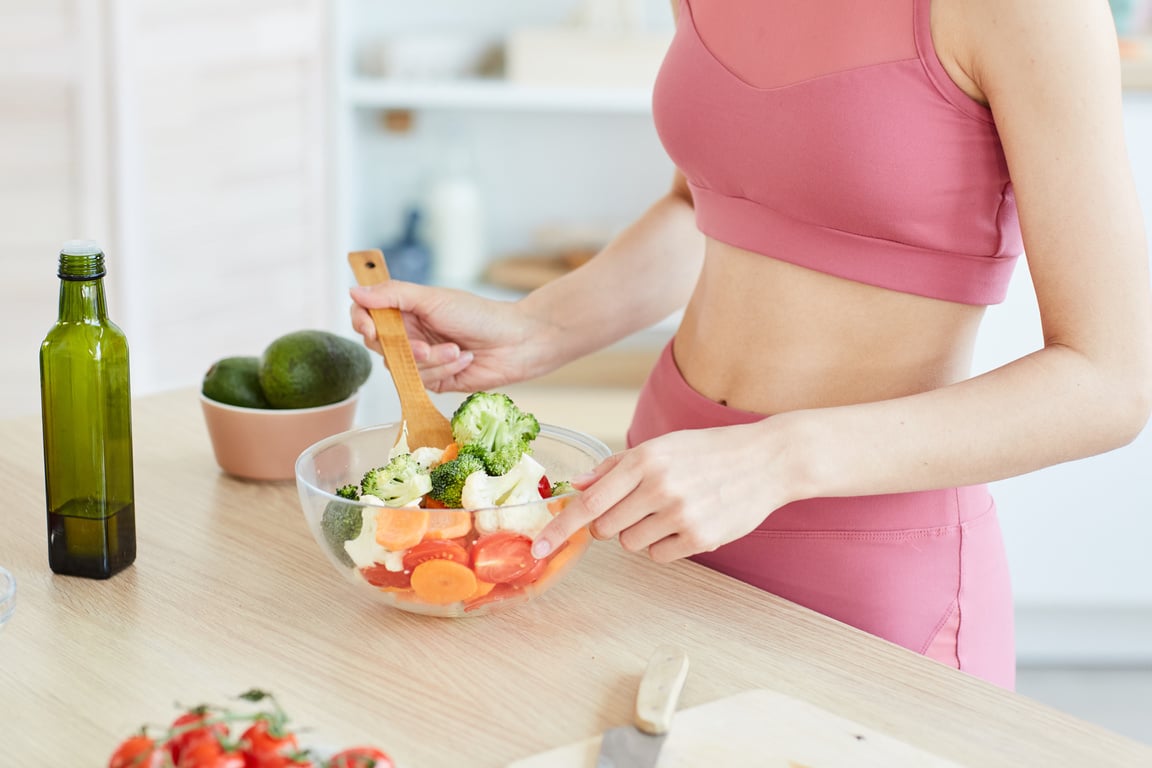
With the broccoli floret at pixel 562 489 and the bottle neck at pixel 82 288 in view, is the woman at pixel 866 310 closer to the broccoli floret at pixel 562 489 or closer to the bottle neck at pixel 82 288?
A: the broccoli floret at pixel 562 489

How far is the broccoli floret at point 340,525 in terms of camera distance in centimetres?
97

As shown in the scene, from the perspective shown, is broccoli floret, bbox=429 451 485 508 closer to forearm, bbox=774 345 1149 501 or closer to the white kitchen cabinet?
forearm, bbox=774 345 1149 501

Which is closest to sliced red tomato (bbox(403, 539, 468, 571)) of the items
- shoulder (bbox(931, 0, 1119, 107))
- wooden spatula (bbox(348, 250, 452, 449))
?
wooden spatula (bbox(348, 250, 452, 449))

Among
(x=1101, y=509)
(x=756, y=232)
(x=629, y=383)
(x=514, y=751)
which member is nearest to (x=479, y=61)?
(x=629, y=383)

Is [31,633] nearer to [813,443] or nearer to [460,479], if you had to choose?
[460,479]

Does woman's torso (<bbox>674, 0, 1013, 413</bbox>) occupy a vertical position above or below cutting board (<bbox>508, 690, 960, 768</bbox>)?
above

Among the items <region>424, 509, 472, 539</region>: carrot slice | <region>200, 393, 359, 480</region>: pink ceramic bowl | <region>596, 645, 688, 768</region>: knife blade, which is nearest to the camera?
<region>596, 645, 688, 768</region>: knife blade

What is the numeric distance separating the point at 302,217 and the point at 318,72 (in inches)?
16.3

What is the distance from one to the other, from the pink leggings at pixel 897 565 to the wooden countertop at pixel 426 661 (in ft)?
0.30

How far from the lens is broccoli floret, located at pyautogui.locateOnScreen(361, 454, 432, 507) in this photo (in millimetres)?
979

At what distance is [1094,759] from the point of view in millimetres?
851

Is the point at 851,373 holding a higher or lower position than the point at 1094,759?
higher

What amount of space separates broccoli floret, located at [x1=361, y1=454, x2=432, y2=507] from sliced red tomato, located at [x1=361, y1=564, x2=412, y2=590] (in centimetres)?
5

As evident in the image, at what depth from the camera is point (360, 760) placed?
727 mm
